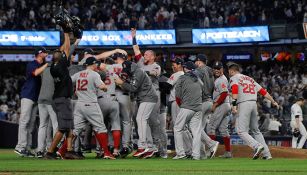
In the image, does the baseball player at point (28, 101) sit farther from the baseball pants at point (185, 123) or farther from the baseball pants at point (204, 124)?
the baseball pants at point (204, 124)

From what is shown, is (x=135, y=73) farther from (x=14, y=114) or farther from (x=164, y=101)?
(x=14, y=114)

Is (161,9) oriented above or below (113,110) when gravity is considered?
above

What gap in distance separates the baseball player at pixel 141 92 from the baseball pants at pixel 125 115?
520mm

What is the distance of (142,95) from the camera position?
15688mm

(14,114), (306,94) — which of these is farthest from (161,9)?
(306,94)

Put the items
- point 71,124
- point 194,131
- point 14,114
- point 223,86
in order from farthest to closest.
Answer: point 14,114
point 223,86
point 194,131
point 71,124

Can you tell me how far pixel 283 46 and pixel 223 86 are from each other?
2519 cm

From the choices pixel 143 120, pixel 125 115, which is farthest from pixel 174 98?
pixel 143 120

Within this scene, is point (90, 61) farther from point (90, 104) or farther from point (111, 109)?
point (111, 109)

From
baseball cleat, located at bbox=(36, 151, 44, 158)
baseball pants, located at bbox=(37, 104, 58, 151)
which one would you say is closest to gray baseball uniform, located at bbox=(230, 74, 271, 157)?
baseball pants, located at bbox=(37, 104, 58, 151)

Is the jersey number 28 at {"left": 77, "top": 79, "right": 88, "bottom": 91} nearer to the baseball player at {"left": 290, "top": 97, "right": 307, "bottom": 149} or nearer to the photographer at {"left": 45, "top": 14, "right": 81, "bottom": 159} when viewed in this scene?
the photographer at {"left": 45, "top": 14, "right": 81, "bottom": 159}

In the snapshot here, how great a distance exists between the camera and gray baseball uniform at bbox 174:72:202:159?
15.3 metres

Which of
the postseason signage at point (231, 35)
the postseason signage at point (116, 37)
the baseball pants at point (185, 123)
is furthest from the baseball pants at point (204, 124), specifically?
the postseason signage at point (116, 37)

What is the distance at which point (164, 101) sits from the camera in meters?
17.0
